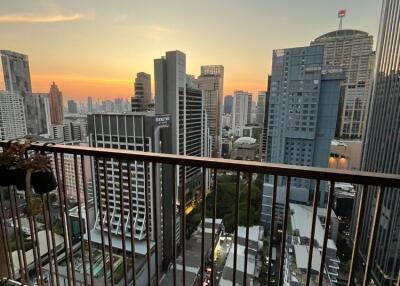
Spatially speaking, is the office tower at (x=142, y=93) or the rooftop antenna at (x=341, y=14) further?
the office tower at (x=142, y=93)

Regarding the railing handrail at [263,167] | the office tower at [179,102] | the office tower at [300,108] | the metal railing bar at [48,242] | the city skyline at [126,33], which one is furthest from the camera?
the office tower at [179,102]

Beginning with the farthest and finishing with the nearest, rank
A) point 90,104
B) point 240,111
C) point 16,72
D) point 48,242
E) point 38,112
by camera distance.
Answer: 1. point 240,111
2. point 90,104
3. point 38,112
4. point 16,72
5. point 48,242

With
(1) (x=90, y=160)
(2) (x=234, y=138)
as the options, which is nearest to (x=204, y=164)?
(1) (x=90, y=160)

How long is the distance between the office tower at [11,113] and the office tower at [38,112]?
0.26ft

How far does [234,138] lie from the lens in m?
6.05

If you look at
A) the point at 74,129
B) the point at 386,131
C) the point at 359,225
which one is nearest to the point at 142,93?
the point at 74,129

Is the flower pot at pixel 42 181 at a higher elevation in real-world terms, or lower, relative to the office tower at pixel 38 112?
lower

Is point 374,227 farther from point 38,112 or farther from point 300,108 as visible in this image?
point 300,108

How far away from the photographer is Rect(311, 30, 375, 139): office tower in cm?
341

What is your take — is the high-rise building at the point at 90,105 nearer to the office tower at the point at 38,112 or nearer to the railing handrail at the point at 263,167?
the office tower at the point at 38,112

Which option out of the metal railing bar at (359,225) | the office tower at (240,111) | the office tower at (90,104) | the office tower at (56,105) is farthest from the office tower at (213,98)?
the metal railing bar at (359,225)

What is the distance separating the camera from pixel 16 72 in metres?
3.22

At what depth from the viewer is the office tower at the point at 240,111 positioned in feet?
18.7

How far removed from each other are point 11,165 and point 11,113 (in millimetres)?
3085
